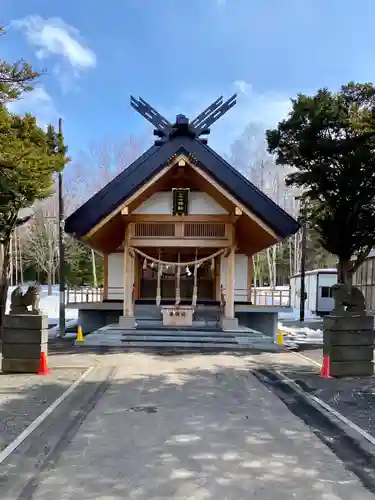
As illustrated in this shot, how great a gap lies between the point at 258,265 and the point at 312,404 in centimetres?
4034

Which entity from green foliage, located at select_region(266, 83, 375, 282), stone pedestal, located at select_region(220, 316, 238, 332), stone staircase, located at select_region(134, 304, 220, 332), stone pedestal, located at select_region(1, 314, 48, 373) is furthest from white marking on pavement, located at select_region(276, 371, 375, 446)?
green foliage, located at select_region(266, 83, 375, 282)

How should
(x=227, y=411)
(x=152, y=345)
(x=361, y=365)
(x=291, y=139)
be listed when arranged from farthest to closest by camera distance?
1. (x=291, y=139)
2. (x=152, y=345)
3. (x=361, y=365)
4. (x=227, y=411)

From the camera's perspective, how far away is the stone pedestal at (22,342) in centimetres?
901

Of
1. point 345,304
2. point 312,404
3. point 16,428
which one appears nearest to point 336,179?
point 345,304

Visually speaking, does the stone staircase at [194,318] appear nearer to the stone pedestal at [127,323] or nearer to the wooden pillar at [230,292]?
the stone pedestal at [127,323]

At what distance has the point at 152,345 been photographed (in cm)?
1420

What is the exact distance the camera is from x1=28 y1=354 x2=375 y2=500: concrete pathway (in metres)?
3.88

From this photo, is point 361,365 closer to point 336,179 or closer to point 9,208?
point 336,179

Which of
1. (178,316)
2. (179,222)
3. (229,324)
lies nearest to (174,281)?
(178,316)

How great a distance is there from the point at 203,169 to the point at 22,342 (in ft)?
25.4

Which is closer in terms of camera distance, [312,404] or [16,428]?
[16,428]

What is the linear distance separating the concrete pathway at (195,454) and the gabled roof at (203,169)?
7.92 meters

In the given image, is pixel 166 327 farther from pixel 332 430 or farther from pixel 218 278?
pixel 332 430

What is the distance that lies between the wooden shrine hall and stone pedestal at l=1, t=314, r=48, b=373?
606cm
